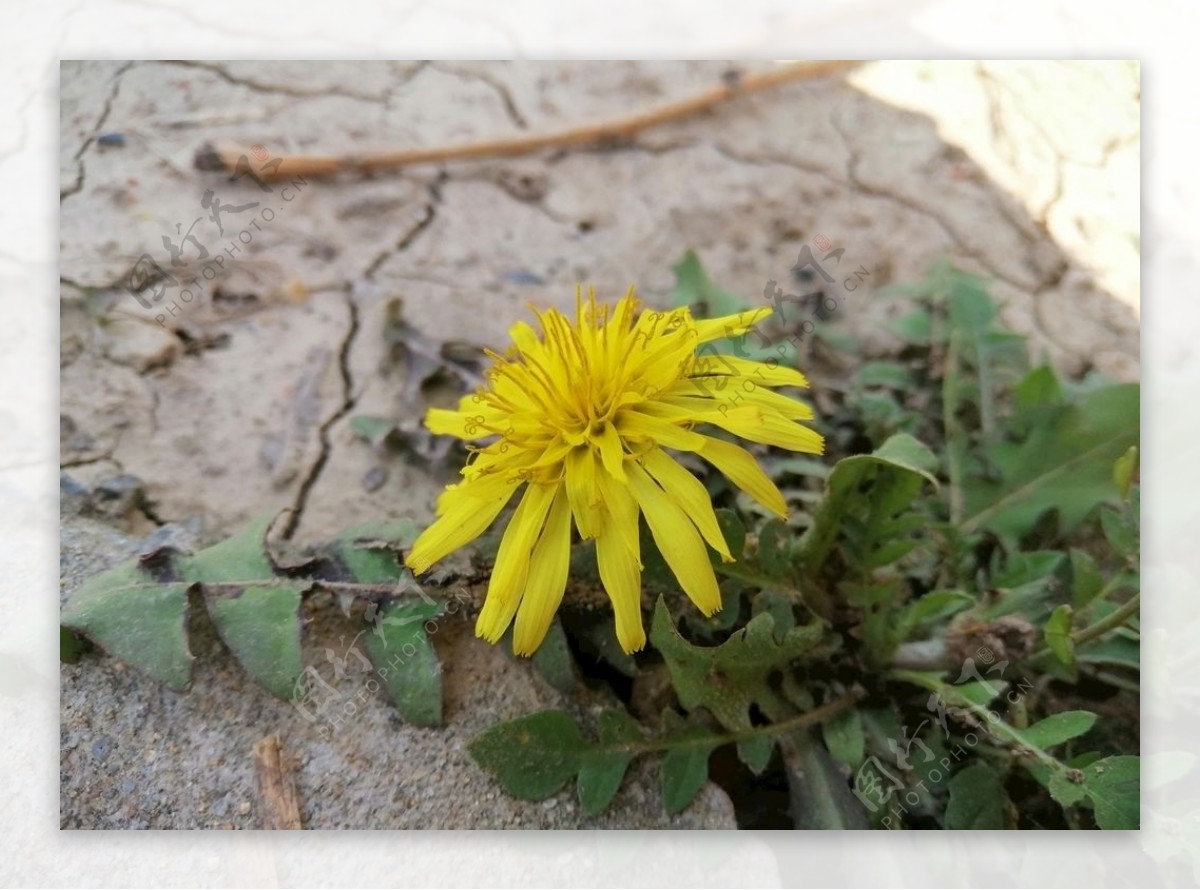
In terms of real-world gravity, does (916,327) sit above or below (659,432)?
above

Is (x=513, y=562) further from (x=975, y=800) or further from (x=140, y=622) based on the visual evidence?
(x=975, y=800)

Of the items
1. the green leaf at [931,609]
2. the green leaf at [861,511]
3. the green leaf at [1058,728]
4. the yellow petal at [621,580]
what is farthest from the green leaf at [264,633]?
the green leaf at [1058,728]

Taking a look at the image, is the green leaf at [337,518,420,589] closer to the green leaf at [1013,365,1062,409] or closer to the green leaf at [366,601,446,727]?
the green leaf at [366,601,446,727]

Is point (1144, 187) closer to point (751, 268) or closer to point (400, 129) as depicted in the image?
point (751, 268)

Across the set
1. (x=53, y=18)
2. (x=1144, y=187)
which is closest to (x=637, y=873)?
(x=1144, y=187)

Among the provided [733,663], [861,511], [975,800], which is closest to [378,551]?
[733,663]

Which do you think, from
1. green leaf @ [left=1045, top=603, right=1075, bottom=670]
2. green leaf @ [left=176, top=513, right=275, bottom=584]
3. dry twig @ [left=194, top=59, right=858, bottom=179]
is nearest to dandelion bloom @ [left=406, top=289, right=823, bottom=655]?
green leaf @ [left=176, top=513, right=275, bottom=584]
